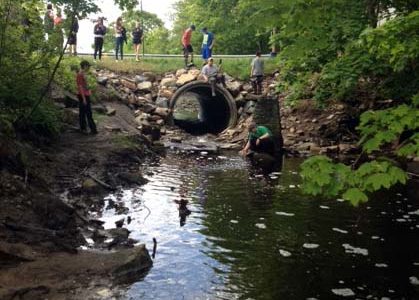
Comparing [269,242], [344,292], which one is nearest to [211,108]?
[269,242]

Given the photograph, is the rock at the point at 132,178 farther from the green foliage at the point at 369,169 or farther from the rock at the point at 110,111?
the green foliage at the point at 369,169

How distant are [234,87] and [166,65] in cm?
443

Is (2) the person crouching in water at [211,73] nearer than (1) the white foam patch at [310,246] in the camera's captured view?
No

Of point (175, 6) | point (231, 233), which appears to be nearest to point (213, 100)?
point (231, 233)

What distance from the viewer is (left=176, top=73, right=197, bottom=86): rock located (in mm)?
25031

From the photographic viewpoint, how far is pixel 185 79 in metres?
25.2

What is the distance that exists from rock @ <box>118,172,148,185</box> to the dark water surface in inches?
9.1

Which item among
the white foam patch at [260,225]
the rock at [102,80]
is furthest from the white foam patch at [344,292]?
the rock at [102,80]

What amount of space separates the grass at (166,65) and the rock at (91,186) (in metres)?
15.2

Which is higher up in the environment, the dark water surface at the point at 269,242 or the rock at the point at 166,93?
the rock at the point at 166,93

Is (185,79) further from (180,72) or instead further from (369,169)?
(369,169)

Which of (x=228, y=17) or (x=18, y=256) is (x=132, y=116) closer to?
(x=18, y=256)

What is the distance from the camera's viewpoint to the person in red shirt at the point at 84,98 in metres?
15.2

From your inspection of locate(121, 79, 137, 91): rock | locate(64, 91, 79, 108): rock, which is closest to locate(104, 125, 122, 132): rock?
locate(64, 91, 79, 108): rock
